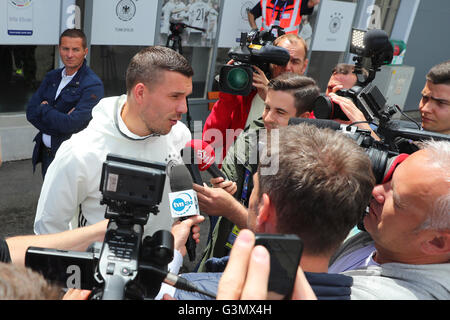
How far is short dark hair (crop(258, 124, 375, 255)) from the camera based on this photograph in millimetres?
1144

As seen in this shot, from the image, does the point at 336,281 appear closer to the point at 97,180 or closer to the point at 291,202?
the point at 291,202

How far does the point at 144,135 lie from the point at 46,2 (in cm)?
331

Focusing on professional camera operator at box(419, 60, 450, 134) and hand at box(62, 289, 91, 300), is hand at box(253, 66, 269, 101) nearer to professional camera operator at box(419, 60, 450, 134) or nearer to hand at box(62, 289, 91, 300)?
professional camera operator at box(419, 60, 450, 134)

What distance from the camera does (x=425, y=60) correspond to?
10.3 meters

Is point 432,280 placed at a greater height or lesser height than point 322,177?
lesser

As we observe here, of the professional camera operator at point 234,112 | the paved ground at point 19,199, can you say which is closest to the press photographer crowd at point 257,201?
the professional camera operator at point 234,112

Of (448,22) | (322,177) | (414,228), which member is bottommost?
(414,228)

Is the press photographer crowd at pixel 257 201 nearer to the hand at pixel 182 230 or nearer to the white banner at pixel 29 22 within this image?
the hand at pixel 182 230

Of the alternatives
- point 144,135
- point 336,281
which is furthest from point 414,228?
point 144,135

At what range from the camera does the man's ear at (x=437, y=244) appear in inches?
52.9

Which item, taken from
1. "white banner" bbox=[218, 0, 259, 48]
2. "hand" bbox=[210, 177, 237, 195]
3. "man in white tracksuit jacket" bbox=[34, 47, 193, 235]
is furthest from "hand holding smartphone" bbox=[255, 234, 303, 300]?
"white banner" bbox=[218, 0, 259, 48]

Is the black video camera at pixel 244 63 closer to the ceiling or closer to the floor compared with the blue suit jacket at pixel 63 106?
closer to the ceiling

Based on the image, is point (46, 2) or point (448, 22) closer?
point (46, 2)
